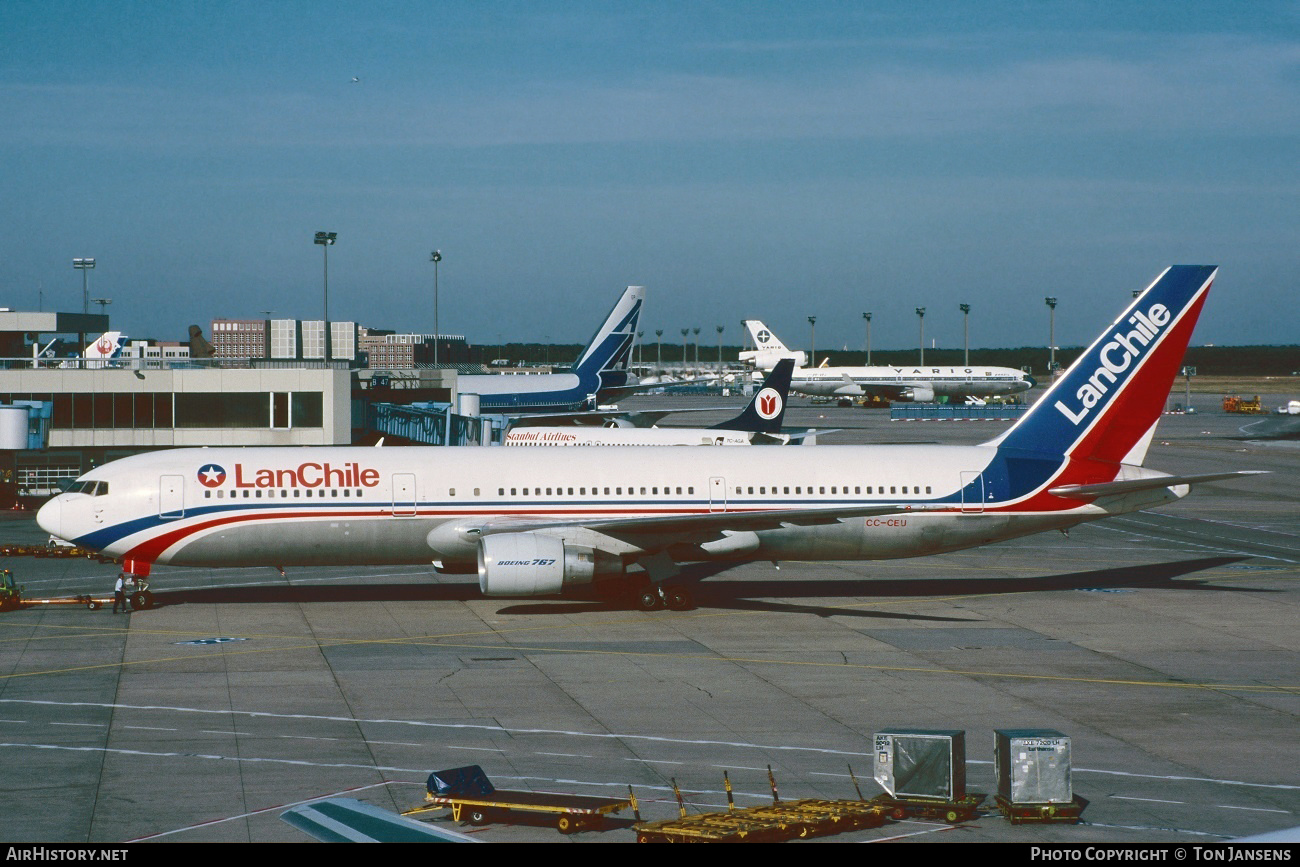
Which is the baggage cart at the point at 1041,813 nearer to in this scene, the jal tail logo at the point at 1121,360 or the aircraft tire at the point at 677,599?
the aircraft tire at the point at 677,599

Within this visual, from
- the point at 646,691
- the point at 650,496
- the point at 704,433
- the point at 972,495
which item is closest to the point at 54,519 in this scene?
the point at 650,496

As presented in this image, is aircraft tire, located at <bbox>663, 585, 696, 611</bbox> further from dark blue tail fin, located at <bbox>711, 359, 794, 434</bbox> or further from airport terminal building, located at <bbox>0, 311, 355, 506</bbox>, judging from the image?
airport terminal building, located at <bbox>0, 311, 355, 506</bbox>

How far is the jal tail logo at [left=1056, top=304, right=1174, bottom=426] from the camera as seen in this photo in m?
40.0

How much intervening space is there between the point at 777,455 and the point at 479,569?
10.1 meters

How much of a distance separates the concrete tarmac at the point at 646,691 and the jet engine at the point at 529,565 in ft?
3.98

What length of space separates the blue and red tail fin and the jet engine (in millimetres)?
14153

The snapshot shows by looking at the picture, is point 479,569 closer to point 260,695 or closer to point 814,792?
point 260,695

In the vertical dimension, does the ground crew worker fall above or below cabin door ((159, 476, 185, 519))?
below

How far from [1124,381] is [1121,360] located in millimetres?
656

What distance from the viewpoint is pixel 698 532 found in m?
36.7

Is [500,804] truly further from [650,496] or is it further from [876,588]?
[876,588]

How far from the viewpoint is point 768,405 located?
226ft

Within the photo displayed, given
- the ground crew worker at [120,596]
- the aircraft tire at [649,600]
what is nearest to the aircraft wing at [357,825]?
the aircraft tire at [649,600]

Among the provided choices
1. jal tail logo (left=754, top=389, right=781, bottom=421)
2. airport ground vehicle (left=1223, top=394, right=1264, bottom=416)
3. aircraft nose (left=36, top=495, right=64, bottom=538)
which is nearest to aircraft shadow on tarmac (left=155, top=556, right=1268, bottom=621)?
aircraft nose (left=36, top=495, right=64, bottom=538)
